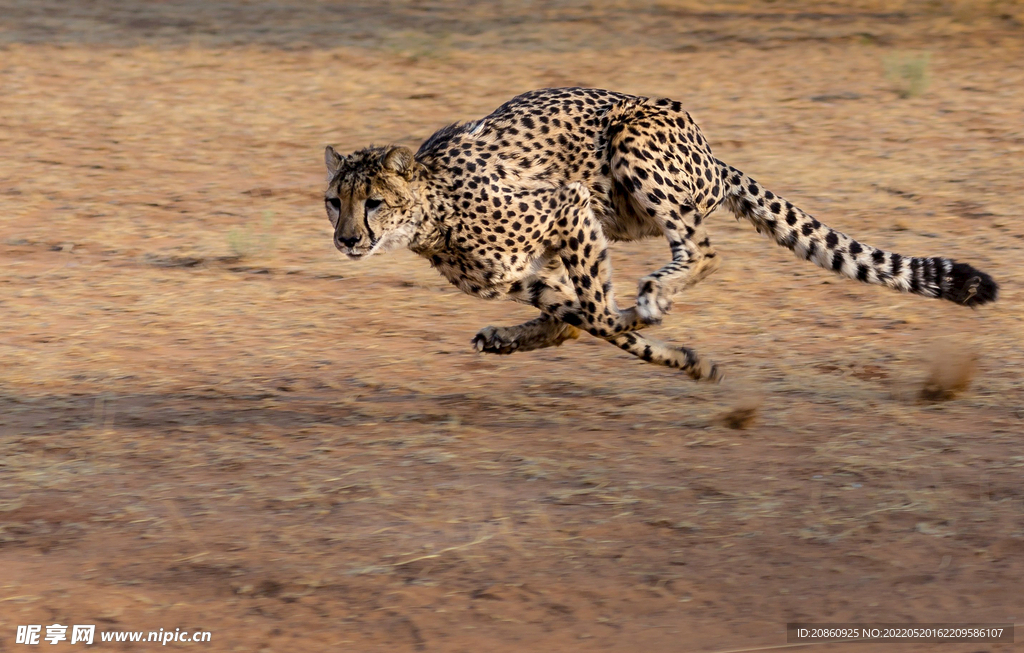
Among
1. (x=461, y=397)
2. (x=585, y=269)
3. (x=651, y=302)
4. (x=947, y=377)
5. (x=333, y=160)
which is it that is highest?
(x=333, y=160)

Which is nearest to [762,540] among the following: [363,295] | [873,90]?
[363,295]

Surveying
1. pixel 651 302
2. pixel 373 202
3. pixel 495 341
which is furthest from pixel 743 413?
pixel 373 202

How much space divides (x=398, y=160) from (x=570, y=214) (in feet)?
2.54

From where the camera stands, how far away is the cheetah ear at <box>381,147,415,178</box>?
17.6 ft

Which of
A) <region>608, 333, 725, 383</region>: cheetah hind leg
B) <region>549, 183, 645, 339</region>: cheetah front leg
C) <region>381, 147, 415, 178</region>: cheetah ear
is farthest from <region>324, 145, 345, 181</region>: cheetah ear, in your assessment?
<region>608, 333, 725, 383</region>: cheetah hind leg

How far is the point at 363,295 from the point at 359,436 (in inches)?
83.7

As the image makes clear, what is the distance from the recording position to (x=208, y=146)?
10227 millimetres

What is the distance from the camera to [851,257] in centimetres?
613

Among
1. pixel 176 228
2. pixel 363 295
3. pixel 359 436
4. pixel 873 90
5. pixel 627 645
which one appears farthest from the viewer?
pixel 873 90

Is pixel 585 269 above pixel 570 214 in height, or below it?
below

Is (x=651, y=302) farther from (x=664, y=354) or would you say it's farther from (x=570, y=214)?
(x=570, y=214)

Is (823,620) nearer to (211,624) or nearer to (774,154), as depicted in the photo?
(211,624)

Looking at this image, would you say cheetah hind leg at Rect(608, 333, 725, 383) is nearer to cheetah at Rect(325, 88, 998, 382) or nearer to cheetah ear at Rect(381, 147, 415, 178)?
cheetah at Rect(325, 88, 998, 382)

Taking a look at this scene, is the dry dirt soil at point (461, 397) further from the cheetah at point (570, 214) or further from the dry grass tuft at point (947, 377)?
the cheetah at point (570, 214)
